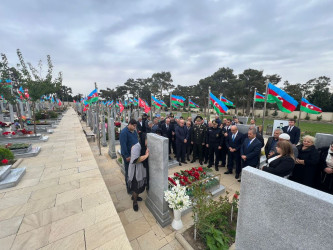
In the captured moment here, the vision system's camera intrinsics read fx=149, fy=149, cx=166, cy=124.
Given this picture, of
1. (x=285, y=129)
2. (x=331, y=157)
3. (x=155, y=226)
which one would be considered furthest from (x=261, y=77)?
(x=155, y=226)

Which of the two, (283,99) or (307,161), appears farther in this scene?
(283,99)

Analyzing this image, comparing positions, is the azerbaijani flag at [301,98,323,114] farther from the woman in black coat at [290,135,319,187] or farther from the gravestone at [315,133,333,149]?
the woman in black coat at [290,135,319,187]

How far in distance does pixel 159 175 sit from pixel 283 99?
555 cm

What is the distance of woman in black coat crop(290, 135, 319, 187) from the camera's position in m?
3.29

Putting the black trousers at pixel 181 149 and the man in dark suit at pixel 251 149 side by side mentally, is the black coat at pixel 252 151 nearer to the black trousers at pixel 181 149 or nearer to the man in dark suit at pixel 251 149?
the man in dark suit at pixel 251 149

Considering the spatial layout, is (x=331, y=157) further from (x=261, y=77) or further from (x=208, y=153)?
(x=261, y=77)

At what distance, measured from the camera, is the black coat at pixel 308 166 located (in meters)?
3.28

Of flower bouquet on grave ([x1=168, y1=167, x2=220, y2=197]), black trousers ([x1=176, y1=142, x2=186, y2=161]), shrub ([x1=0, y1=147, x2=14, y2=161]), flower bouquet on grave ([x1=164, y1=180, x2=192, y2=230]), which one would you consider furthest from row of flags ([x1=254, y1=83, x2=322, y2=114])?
shrub ([x1=0, y1=147, x2=14, y2=161])

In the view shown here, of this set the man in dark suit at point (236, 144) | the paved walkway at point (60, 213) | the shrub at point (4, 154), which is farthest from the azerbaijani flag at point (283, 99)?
the shrub at point (4, 154)

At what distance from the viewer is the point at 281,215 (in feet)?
4.74

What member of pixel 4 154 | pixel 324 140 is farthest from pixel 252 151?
pixel 4 154

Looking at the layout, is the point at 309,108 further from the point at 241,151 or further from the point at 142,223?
the point at 142,223

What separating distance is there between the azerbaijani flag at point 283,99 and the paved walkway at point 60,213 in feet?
21.6

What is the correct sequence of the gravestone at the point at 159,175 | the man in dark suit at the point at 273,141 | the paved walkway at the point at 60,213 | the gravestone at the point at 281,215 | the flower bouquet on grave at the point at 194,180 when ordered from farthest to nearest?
the man in dark suit at the point at 273,141 → the flower bouquet on grave at the point at 194,180 → the gravestone at the point at 159,175 → the paved walkway at the point at 60,213 → the gravestone at the point at 281,215
